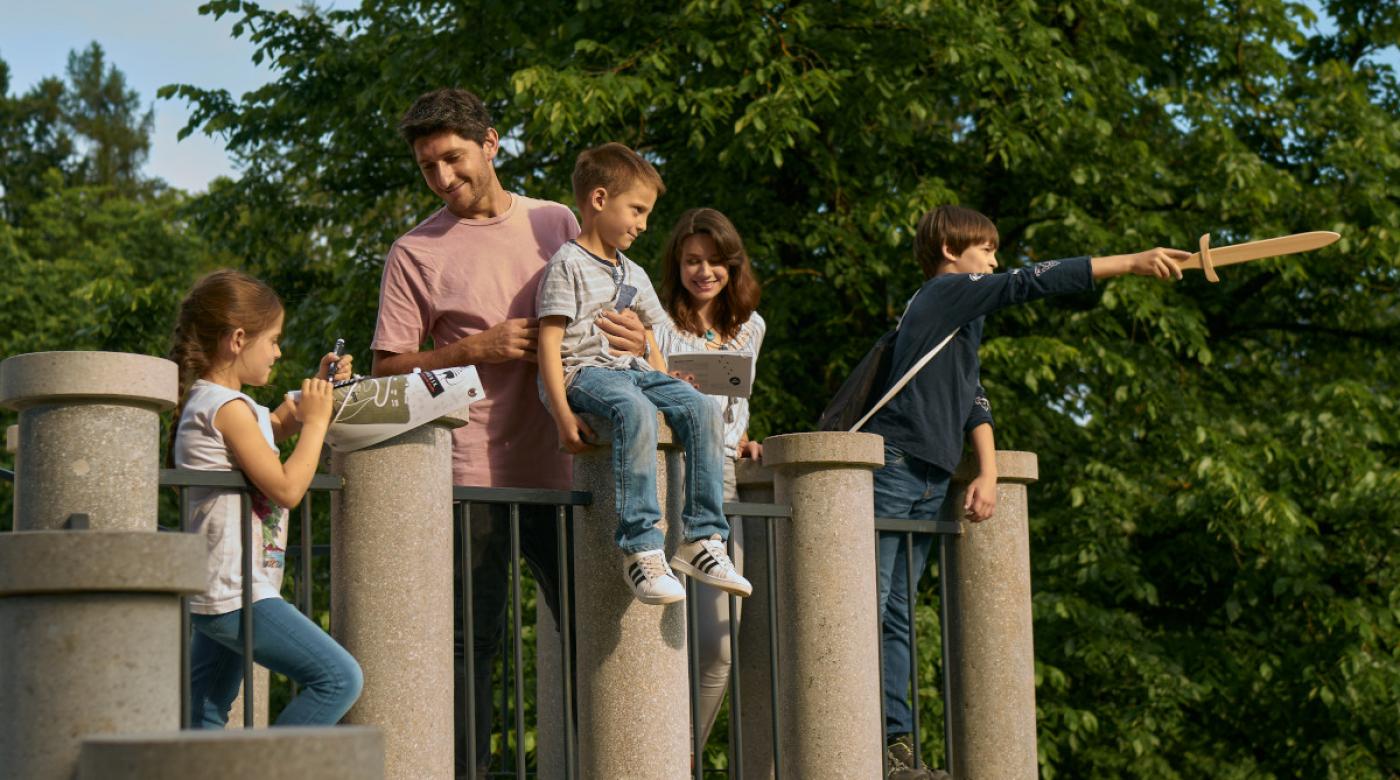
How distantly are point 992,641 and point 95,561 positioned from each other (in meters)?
3.56

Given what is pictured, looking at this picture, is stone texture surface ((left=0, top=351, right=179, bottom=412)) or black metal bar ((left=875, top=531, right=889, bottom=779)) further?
black metal bar ((left=875, top=531, right=889, bottom=779))

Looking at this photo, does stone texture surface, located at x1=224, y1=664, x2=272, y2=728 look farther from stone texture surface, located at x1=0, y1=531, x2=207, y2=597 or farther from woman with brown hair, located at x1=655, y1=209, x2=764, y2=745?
stone texture surface, located at x1=0, y1=531, x2=207, y2=597

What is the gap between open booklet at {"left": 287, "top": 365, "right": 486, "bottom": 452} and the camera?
4.04 m

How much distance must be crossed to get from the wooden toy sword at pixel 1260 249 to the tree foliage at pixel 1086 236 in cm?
506

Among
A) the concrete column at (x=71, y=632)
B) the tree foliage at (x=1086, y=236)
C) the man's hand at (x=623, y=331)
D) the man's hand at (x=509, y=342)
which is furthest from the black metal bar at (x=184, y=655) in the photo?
the tree foliage at (x=1086, y=236)

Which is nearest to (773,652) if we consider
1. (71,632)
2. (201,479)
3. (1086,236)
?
(201,479)

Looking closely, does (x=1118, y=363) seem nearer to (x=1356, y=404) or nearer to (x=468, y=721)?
(x=1356, y=404)

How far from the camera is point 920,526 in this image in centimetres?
550

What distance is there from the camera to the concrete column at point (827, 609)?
5078mm

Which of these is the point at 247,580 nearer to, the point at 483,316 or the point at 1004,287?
the point at 483,316

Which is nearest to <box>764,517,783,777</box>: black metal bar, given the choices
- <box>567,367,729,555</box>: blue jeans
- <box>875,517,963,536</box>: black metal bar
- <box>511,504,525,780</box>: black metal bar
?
<box>875,517,963,536</box>: black metal bar

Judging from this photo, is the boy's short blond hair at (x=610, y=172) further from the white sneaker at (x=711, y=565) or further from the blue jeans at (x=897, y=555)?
the blue jeans at (x=897, y=555)

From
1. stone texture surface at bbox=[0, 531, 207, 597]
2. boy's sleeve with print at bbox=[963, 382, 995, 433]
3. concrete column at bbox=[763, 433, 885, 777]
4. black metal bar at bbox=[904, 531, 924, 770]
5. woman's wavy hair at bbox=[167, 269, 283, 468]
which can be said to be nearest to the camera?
stone texture surface at bbox=[0, 531, 207, 597]

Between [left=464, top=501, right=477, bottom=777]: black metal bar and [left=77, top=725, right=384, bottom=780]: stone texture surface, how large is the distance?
1.95 metres
